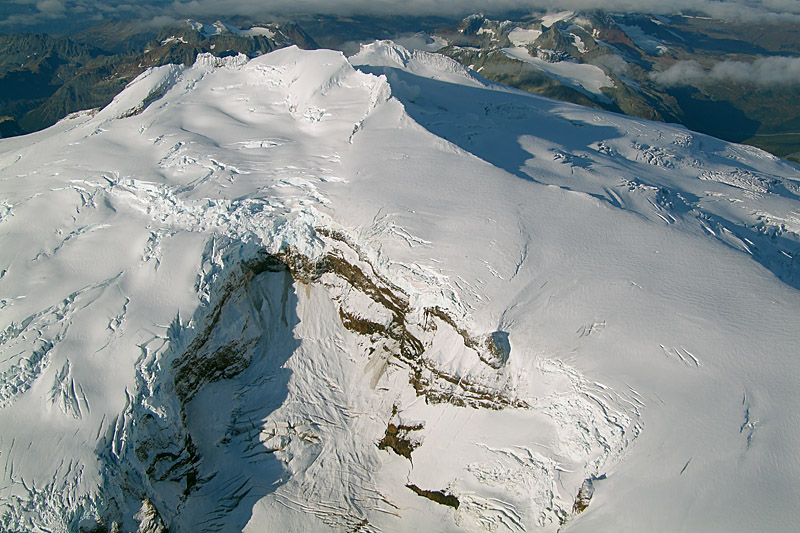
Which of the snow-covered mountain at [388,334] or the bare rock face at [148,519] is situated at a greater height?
the snow-covered mountain at [388,334]

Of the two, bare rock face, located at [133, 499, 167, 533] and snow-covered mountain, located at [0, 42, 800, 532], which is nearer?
snow-covered mountain, located at [0, 42, 800, 532]

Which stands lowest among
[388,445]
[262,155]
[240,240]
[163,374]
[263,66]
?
[388,445]

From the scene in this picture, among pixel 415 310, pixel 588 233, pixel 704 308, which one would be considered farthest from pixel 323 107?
pixel 704 308

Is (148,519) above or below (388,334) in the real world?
below

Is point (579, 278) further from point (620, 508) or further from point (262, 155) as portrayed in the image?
point (262, 155)

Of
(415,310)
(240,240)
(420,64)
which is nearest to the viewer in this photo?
(415,310)

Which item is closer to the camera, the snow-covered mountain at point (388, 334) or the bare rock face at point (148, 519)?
the snow-covered mountain at point (388, 334)

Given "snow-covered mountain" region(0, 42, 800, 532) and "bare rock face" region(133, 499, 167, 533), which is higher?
"snow-covered mountain" region(0, 42, 800, 532)

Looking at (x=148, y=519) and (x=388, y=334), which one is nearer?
(x=148, y=519)
